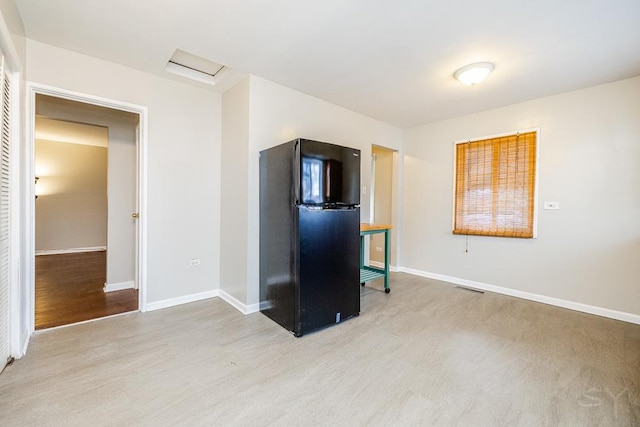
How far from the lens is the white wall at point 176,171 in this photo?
275cm

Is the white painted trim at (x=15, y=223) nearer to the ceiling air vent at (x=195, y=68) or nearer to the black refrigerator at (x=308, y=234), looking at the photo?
the ceiling air vent at (x=195, y=68)

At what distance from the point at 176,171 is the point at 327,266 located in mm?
1971

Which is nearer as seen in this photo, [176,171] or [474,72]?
[474,72]

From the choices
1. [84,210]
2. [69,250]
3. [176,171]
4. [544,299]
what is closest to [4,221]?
[176,171]

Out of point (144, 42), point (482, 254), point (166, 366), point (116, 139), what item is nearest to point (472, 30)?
point (144, 42)

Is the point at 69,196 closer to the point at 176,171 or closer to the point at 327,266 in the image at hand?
the point at 176,171

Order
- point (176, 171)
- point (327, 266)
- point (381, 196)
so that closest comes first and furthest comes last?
point (327, 266) → point (176, 171) → point (381, 196)

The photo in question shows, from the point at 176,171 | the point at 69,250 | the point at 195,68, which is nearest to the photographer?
the point at 195,68

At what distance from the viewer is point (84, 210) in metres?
7.08

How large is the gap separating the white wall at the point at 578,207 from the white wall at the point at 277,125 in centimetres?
187

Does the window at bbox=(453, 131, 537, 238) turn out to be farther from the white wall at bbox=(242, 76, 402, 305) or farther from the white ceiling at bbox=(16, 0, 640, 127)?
the white wall at bbox=(242, 76, 402, 305)

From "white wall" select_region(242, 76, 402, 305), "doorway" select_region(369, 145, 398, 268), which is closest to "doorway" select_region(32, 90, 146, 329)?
"white wall" select_region(242, 76, 402, 305)

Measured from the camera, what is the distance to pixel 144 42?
2.35 metres

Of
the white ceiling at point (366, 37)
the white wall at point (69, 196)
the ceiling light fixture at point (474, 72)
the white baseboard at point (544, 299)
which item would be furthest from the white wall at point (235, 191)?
the white wall at point (69, 196)
